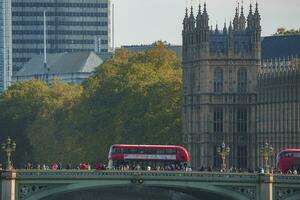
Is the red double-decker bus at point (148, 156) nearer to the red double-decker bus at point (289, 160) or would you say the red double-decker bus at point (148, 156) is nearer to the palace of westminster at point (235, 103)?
the red double-decker bus at point (289, 160)

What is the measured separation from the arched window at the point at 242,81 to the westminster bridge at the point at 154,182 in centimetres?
3631

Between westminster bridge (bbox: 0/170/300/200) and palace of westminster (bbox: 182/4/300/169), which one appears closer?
westminster bridge (bbox: 0/170/300/200)

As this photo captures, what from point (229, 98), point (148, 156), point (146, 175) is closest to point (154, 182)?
point (146, 175)

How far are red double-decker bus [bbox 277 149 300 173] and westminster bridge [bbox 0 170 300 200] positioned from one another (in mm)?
15255

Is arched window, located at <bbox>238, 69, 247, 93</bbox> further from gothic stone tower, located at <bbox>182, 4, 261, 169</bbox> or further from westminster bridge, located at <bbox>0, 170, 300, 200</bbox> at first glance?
westminster bridge, located at <bbox>0, 170, 300, 200</bbox>

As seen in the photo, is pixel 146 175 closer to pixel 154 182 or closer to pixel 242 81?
pixel 154 182

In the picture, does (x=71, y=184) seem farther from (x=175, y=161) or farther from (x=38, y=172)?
(x=175, y=161)

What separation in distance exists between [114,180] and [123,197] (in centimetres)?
3257

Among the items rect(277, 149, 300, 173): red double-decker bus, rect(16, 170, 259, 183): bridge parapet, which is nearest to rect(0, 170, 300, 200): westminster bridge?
rect(16, 170, 259, 183): bridge parapet

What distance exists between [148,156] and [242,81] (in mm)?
16613

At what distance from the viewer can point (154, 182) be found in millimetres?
162125

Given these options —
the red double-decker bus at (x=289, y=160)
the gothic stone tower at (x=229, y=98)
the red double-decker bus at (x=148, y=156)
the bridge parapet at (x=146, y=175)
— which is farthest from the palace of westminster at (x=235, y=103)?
the bridge parapet at (x=146, y=175)

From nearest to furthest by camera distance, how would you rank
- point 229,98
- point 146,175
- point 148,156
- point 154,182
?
point 154,182 → point 146,175 → point 148,156 → point 229,98

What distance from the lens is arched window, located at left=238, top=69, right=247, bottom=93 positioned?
653 ft
